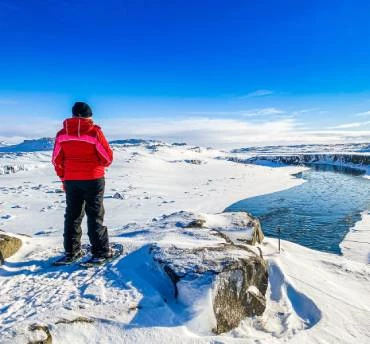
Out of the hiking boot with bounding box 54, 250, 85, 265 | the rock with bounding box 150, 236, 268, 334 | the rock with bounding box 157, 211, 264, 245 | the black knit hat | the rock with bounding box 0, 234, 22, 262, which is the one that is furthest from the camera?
the rock with bounding box 157, 211, 264, 245

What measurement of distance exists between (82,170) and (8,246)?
6.59 feet

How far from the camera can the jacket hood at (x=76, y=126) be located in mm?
5125

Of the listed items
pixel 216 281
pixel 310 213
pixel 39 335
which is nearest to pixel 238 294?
pixel 216 281

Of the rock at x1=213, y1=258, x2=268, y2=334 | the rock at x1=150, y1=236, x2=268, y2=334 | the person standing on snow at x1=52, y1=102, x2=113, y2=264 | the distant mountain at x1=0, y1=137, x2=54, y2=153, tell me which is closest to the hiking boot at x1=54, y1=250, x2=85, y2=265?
the person standing on snow at x1=52, y1=102, x2=113, y2=264

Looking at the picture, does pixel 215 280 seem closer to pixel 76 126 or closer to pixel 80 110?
pixel 76 126

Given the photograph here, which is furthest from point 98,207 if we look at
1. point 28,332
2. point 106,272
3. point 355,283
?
point 355,283

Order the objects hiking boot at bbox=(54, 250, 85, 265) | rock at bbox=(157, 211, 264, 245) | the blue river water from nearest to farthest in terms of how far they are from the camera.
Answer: hiking boot at bbox=(54, 250, 85, 265) < rock at bbox=(157, 211, 264, 245) < the blue river water

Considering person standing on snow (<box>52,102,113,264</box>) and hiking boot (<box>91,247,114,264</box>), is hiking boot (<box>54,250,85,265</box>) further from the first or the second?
hiking boot (<box>91,247,114,264</box>)

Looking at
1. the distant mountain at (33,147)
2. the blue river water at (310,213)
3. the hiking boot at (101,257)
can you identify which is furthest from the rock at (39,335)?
the distant mountain at (33,147)

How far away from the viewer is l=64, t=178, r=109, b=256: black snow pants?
17.3ft

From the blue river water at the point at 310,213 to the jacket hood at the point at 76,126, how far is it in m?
9.87

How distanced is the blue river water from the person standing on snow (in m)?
9.22

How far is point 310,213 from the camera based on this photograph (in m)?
18.8

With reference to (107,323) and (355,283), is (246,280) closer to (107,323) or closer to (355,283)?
(107,323)
